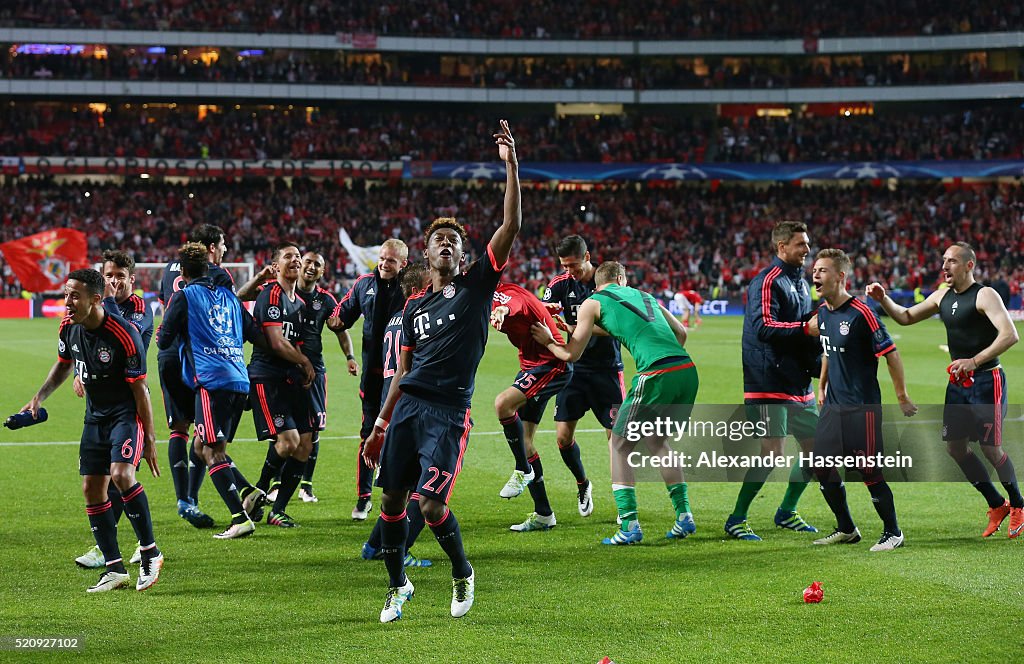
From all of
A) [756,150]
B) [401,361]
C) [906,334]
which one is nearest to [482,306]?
[401,361]

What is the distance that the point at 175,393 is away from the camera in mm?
9297

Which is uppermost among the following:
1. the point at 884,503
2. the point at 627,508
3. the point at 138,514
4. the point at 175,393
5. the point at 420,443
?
the point at 420,443

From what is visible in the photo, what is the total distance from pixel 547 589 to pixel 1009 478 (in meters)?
4.02

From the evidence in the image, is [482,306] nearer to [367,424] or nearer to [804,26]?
[367,424]

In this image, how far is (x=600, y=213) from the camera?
56.1m

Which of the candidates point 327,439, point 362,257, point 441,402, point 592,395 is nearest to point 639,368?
point 592,395

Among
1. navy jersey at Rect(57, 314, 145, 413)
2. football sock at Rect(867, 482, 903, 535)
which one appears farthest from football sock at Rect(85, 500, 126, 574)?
football sock at Rect(867, 482, 903, 535)

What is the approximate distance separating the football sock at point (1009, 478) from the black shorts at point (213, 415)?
603cm

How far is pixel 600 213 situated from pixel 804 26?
15.7m

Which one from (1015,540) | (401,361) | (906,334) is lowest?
(906,334)

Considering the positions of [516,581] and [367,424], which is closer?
[516,581]

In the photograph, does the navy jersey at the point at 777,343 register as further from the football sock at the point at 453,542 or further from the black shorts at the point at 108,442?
the black shorts at the point at 108,442

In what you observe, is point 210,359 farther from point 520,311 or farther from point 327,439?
point 327,439

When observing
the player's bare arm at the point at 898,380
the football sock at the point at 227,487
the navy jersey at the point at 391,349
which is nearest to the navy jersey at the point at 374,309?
the navy jersey at the point at 391,349
